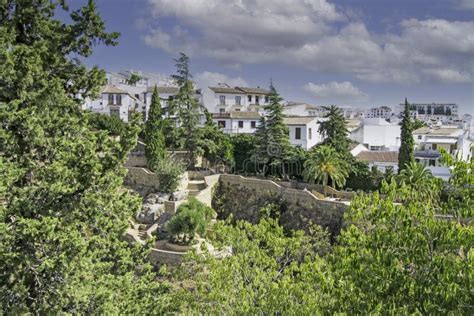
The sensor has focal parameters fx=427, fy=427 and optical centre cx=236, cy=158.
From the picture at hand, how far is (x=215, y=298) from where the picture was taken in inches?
410

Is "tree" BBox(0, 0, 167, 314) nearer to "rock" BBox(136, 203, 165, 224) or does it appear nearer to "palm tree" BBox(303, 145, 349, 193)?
"rock" BBox(136, 203, 165, 224)

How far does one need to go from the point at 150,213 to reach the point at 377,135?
1191 inches

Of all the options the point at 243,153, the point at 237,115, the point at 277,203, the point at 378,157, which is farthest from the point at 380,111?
the point at 277,203

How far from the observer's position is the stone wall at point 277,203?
2764cm

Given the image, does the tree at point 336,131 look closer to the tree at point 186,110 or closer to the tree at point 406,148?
the tree at point 406,148

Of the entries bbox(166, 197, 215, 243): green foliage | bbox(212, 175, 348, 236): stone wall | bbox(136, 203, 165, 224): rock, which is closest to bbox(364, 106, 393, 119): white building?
bbox(212, 175, 348, 236): stone wall

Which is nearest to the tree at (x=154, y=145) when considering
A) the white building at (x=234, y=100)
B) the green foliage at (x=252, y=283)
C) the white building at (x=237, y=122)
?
the white building at (x=237, y=122)

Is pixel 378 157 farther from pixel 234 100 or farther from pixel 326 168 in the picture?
pixel 234 100

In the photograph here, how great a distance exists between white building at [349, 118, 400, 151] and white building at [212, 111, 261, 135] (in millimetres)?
12095

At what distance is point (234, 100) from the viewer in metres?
60.2

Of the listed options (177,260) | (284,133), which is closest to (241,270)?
(177,260)

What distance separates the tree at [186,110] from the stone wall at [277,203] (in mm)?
5436

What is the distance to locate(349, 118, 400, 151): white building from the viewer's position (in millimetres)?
50219

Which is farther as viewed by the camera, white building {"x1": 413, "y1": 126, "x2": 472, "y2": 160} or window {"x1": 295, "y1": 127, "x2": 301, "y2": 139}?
window {"x1": 295, "y1": 127, "x2": 301, "y2": 139}
